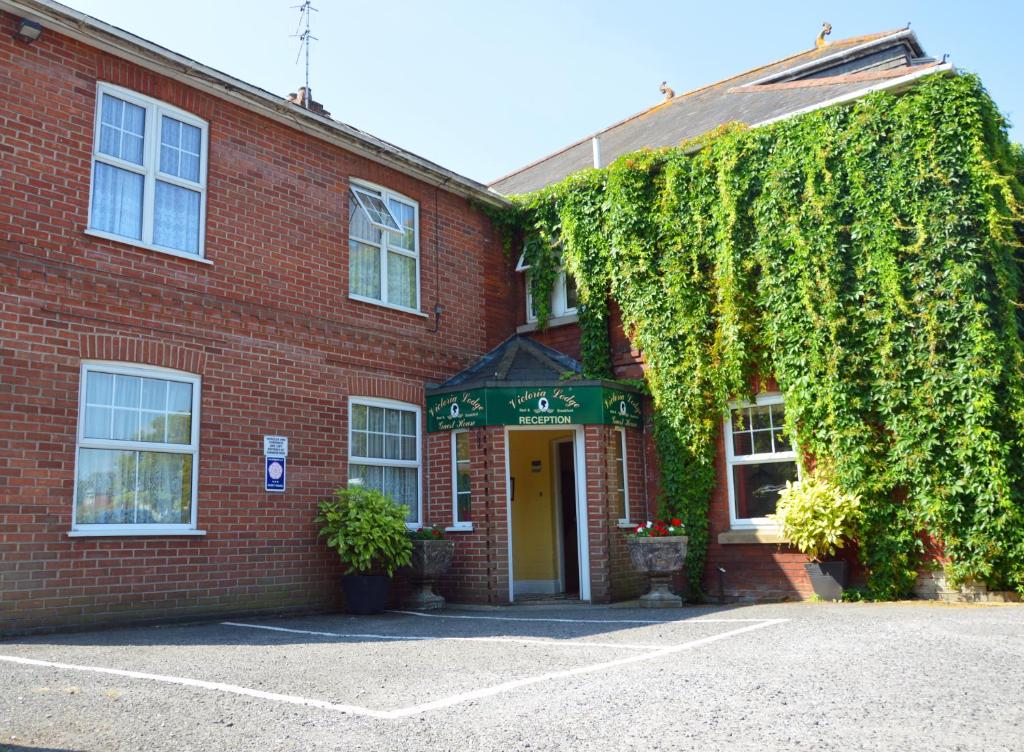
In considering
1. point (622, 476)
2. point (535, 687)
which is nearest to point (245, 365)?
point (622, 476)

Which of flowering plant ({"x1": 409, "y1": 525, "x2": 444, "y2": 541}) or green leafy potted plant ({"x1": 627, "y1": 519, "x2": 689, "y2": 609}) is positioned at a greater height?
flowering plant ({"x1": 409, "y1": 525, "x2": 444, "y2": 541})

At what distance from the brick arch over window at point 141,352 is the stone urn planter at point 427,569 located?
3514 millimetres

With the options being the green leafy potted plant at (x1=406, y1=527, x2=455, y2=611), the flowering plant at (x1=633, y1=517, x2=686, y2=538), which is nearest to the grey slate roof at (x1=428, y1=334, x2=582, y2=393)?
the green leafy potted plant at (x1=406, y1=527, x2=455, y2=611)

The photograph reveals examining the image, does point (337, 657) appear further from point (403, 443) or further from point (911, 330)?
point (911, 330)

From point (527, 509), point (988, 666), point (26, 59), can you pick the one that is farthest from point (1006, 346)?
point (26, 59)

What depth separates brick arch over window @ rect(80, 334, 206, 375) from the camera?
8.88 metres

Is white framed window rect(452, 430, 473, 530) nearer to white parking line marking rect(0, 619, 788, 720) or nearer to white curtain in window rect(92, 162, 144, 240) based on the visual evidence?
white curtain in window rect(92, 162, 144, 240)

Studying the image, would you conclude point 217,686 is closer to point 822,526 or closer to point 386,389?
point 386,389

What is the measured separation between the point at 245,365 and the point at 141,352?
1283 mm

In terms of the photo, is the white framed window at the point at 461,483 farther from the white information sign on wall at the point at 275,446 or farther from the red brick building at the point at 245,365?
the white information sign on wall at the point at 275,446

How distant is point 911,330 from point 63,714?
31.0 feet

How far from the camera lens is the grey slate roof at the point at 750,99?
13.0 m

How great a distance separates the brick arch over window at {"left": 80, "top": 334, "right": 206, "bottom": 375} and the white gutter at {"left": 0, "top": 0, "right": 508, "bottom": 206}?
3.12m

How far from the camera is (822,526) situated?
1027 cm
